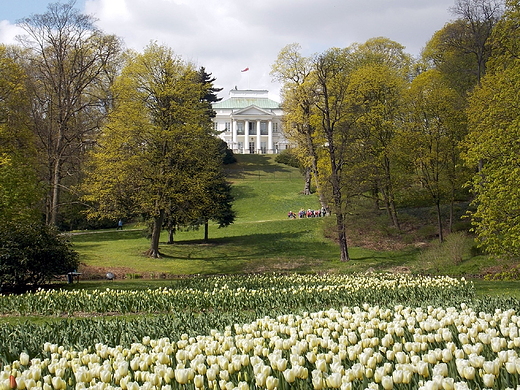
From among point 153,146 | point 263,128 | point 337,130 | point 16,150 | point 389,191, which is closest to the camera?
point 16,150

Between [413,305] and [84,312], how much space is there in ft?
25.7

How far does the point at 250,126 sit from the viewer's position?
343 feet

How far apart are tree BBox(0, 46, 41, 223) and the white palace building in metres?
69.0

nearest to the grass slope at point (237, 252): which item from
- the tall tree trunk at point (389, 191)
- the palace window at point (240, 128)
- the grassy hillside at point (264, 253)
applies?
the grassy hillside at point (264, 253)

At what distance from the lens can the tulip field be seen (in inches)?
182

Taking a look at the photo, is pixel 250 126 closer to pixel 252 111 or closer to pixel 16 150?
pixel 252 111

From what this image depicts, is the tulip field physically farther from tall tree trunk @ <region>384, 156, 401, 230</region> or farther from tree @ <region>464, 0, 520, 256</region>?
tall tree trunk @ <region>384, 156, 401, 230</region>

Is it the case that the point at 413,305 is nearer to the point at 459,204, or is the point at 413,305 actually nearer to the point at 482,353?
the point at 482,353

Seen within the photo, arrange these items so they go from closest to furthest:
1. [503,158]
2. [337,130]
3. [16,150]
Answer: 1. [503,158]
2. [16,150]
3. [337,130]

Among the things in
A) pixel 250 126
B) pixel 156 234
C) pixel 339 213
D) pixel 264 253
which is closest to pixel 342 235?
pixel 339 213

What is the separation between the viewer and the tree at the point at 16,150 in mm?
21203

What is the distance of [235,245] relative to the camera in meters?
33.0

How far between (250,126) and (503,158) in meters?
86.9

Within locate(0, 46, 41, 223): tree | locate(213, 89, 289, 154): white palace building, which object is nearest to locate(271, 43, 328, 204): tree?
locate(0, 46, 41, 223): tree
